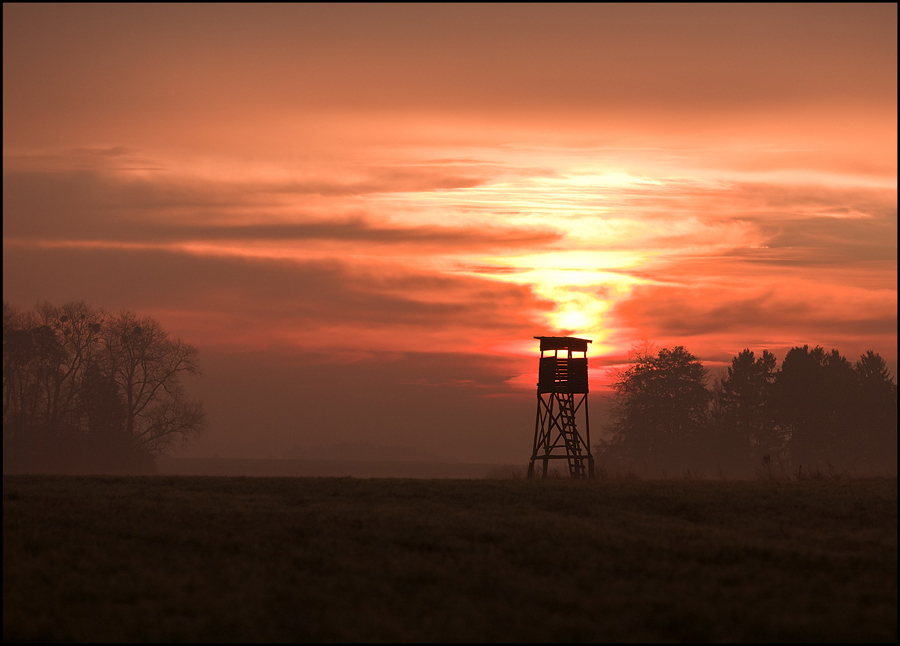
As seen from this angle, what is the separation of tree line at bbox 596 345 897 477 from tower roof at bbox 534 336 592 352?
2900 cm

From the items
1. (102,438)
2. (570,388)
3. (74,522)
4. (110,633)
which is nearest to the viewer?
(110,633)

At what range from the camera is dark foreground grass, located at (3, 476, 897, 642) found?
35.6ft

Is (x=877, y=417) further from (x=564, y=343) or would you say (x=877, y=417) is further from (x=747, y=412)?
(x=564, y=343)

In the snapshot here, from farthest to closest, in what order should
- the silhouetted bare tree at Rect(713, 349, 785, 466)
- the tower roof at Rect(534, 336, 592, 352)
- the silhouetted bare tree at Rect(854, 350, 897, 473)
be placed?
the silhouetted bare tree at Rect(713, 349, 785, 466) → the silhouetted bare tree at Rect(854, 350, 897, 473) → the tower roof at Rect(534, 336, 592, 352)

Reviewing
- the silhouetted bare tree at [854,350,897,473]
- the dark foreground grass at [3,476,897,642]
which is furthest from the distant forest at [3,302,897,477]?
the dark foreground grass at [3,476,897,642]

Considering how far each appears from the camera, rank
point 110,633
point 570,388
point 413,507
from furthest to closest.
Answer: point 570,388, point 413,507, point 110,633

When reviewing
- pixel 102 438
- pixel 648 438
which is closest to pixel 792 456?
pixel 648 438

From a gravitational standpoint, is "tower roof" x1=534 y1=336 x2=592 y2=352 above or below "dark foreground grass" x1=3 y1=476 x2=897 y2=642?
above

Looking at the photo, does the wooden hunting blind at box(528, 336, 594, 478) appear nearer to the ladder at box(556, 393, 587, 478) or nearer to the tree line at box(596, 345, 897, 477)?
the ladder at box(556, 393, 587, 478)

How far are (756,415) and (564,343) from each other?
37.7 m

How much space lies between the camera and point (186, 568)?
14.0 metres

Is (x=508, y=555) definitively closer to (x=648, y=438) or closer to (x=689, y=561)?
(x=689, y=561)

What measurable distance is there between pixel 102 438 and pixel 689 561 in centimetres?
5159

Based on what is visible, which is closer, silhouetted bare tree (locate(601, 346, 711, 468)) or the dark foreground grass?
the dark foreground grass
